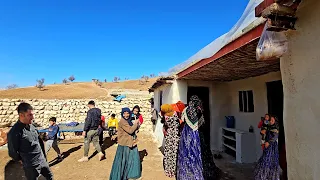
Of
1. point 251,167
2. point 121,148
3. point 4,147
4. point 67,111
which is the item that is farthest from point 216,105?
point 67,111

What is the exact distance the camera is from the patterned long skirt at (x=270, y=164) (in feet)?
11.3

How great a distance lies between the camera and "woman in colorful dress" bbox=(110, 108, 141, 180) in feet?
13.9

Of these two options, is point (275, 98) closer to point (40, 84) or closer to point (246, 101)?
point (246, 101)

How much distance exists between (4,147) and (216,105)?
7.89 metres

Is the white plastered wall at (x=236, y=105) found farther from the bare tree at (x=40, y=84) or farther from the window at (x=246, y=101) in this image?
the bare tree at (x=40, y=84)

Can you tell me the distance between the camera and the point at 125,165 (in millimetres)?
4309

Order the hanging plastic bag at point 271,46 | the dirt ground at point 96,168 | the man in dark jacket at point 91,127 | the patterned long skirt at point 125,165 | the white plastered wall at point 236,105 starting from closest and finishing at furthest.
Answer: the hanging plastic bag at point 271,46 < the patterned long skirt at point 125,165 < the dirt ground at point 96,168 < the white plastered wall at point 236,105 < the man in dark jacket at point 91,127

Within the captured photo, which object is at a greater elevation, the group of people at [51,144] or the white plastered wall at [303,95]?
the white plastered wall at [303,95]

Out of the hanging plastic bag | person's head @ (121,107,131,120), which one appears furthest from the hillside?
the hanging plastic bag

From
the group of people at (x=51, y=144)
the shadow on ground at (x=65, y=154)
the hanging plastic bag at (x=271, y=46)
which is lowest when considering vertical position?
the shadow on ground at (x=65, y=154)

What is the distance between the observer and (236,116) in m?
6.48

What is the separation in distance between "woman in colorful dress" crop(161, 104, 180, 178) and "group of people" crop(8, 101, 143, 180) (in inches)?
26.1

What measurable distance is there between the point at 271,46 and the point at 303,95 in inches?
19.6

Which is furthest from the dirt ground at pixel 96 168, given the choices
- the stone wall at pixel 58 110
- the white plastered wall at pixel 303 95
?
the stone wall at pixel 58 110
